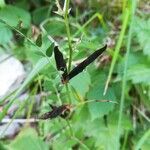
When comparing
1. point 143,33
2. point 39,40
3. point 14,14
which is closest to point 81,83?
point 143,33

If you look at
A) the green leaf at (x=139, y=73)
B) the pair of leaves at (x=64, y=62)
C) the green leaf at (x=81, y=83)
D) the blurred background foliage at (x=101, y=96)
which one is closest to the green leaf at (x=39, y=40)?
the pair of leaves at (x=64, y=62)

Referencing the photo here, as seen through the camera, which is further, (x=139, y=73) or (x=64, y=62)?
(x=139, y=73)

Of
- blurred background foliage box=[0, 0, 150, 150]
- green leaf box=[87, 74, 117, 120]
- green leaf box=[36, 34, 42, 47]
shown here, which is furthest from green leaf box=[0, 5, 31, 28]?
green leaf box=[36, 34, 42, 47]

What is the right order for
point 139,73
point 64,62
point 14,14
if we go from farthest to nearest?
point 14,14, point 139,73, point 64,62

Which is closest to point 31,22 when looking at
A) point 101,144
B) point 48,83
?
point 101,144

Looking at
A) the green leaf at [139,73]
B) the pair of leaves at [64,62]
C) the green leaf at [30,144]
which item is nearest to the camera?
the pair of leaves at [64,62]

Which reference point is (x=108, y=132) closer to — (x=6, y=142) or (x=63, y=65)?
(x=6, y=142)

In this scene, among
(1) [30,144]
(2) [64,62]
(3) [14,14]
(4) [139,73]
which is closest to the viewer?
(2) [64,62]

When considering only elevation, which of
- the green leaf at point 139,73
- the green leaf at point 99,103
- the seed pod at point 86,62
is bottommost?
the green leaf at point 99,103

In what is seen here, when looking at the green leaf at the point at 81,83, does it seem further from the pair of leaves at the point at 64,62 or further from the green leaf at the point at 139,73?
the pair of leaves at the point at 64,62

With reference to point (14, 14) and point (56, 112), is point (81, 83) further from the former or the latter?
point (14, 14)

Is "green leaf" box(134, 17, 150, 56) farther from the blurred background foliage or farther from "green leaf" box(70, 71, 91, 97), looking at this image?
"green leaf" box(70, 71, 91, 97)
